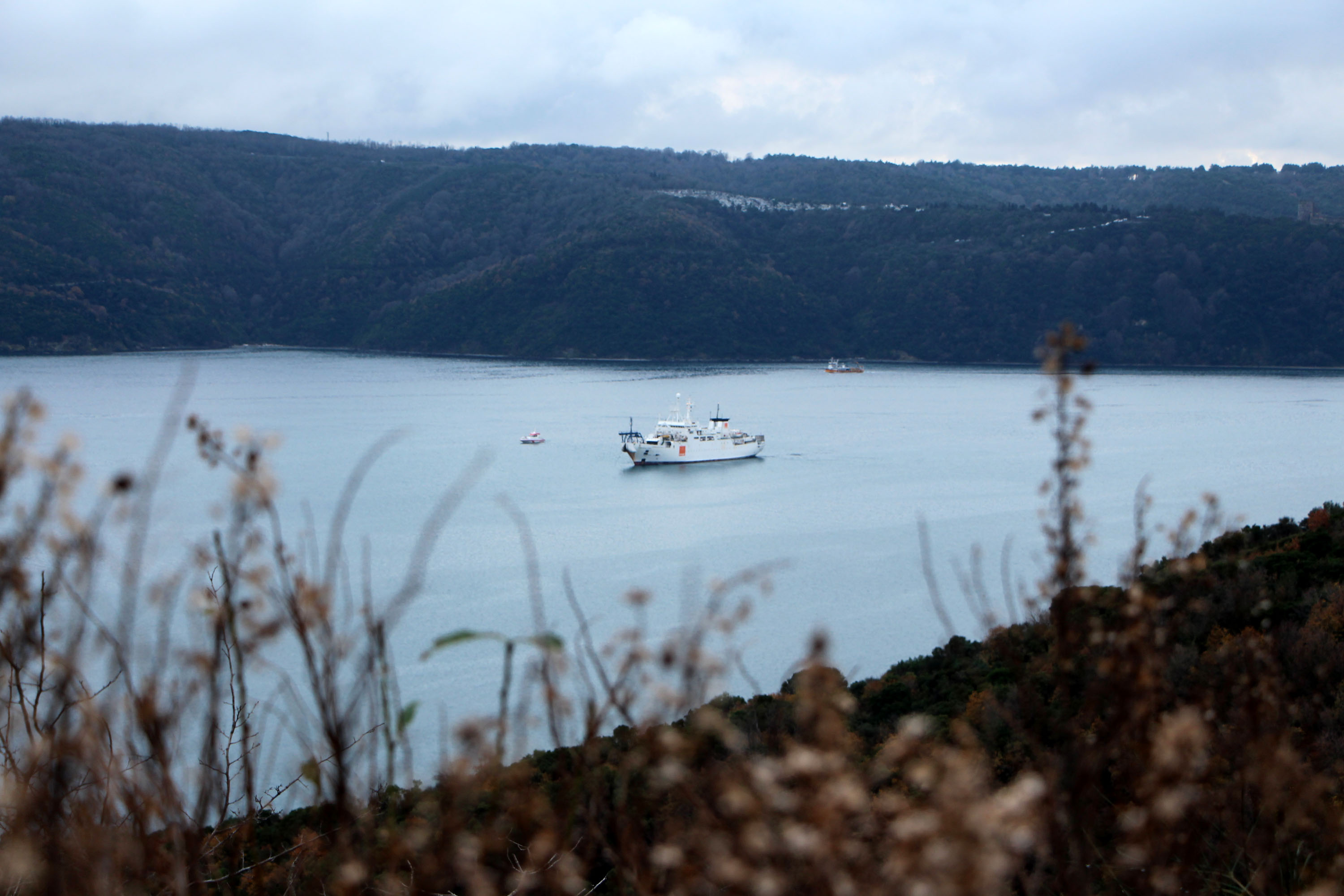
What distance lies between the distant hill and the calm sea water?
34.5 feet

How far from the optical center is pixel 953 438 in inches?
1608

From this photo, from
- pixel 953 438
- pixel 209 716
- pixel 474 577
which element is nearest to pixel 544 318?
pixel 953 438

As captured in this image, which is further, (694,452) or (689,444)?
(694,452)

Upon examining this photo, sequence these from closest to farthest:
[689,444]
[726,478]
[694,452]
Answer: [726,478], [689,444], [694,452]

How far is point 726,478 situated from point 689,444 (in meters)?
3.32

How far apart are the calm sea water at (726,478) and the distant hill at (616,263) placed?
10.5m

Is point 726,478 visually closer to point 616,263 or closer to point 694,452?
point 694,452

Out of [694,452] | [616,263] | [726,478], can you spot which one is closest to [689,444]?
[694,452]

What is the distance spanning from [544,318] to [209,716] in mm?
83193

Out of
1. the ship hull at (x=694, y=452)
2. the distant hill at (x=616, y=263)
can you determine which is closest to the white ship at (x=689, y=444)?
the ship hull at (x=694, y=452)

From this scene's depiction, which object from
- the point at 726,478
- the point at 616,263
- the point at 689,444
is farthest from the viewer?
the point at 616,263

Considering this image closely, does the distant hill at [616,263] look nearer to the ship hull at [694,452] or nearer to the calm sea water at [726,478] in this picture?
the calm sea water at [726,478]

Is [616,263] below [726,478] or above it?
above

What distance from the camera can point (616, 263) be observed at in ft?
280
